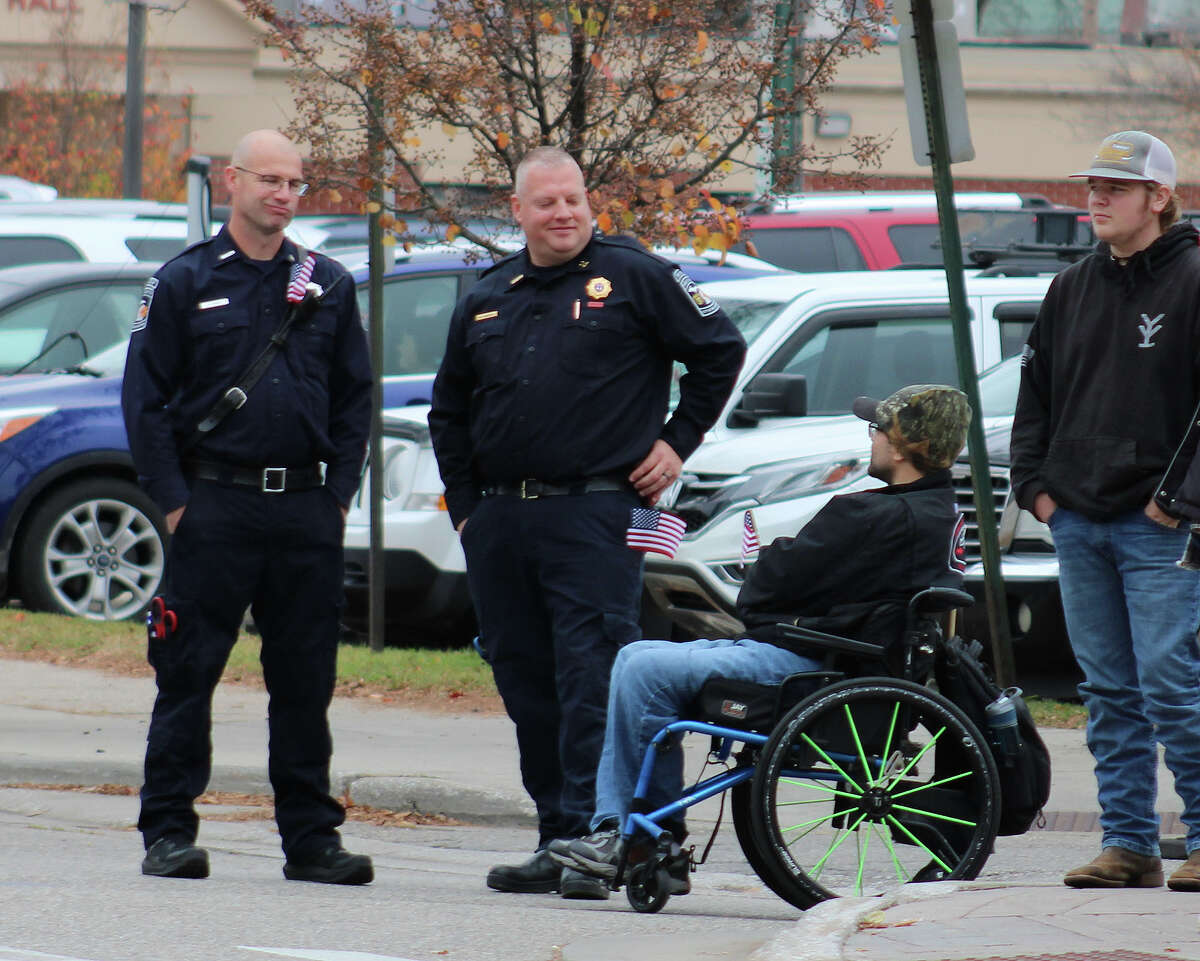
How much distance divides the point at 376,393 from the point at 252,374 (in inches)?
155

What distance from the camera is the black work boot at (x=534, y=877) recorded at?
239 inches

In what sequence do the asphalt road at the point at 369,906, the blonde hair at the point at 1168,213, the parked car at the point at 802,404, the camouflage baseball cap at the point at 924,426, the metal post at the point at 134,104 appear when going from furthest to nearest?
the metal post at the point at 134,104, the parked car at the point at 802,404, the camouflage baseball cap at the point at 924,426, the blonde hair at the point at 1168,213, the asphalt road at the point at 369,906

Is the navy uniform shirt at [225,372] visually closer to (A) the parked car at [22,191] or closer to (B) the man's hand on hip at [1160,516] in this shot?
(B) the man's hand on hip at [1160,516]

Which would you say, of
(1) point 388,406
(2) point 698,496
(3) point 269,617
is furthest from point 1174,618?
(1) point 388,406

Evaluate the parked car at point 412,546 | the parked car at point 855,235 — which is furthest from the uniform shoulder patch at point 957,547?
the parked car at point 855,235

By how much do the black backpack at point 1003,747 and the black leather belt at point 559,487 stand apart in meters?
1.00

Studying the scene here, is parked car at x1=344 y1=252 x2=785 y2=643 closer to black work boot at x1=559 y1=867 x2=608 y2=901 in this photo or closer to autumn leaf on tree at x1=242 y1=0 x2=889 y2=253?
autumn leaf on tree at x1=242 y1=0 x2=889 y2=253

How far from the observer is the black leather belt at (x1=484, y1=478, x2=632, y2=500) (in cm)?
594

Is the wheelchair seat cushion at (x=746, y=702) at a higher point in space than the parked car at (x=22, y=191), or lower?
lower

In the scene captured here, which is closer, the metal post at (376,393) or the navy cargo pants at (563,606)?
the navy cargo pants at (563,606)

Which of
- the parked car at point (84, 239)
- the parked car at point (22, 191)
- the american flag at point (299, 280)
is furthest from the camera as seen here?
the parked car at point (22, 191)

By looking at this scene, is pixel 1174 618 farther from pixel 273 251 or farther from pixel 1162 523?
pixel 273 251

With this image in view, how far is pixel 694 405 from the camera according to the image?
6137 millimetres

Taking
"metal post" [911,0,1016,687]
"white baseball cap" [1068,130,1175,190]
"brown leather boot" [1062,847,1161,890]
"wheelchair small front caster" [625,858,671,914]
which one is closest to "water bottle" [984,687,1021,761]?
"brown leather boot" [1062,847,1161,890]
